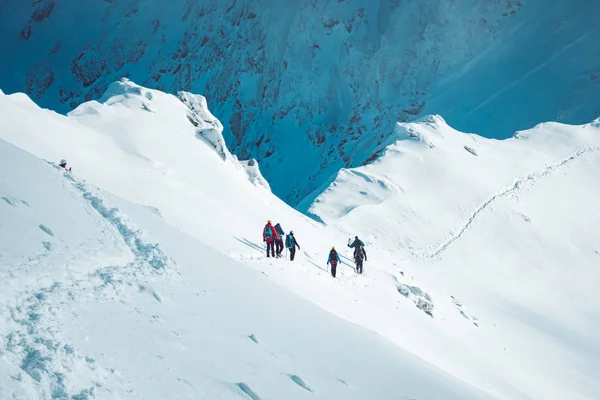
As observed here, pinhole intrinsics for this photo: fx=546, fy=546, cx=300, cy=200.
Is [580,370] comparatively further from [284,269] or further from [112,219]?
[112,219]

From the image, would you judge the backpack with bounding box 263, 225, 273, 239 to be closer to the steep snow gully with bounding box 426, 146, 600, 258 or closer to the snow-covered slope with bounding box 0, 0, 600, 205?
the steep snow gully with bounding box 426, 146, 600, 258

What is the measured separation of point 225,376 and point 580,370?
828 inches

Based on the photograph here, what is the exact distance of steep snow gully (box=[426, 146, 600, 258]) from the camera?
33.1 m

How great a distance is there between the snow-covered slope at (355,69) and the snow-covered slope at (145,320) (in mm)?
56405

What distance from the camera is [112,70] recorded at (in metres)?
104

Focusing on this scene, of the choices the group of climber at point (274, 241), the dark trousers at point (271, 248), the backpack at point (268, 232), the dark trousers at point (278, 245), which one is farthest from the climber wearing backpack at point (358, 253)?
the backpack at point (268, 232)

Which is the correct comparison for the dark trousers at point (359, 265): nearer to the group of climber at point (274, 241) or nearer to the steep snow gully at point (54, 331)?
the group of climber at point (274, 241)

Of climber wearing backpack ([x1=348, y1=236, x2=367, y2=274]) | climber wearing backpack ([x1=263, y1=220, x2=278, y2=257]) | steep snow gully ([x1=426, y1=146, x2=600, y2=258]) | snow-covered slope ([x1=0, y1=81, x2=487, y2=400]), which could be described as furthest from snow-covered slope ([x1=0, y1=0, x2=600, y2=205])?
snow-covered slope ([x1=0, y1=81, x2=487, y2=400])

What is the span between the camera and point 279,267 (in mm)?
17594

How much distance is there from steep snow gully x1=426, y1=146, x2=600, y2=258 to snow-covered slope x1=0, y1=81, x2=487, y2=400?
712 inches

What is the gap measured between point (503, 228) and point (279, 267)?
22.7 meters

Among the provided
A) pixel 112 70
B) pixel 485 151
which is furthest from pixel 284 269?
pixel 112 70

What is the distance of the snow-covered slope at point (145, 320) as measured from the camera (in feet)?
20.1

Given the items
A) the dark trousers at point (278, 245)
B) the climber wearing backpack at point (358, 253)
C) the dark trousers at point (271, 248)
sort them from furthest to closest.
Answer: the climber wearing backpack at point (358, 253), the dark trousers at point (278, 245), the dark trousers at point (271, 248)
